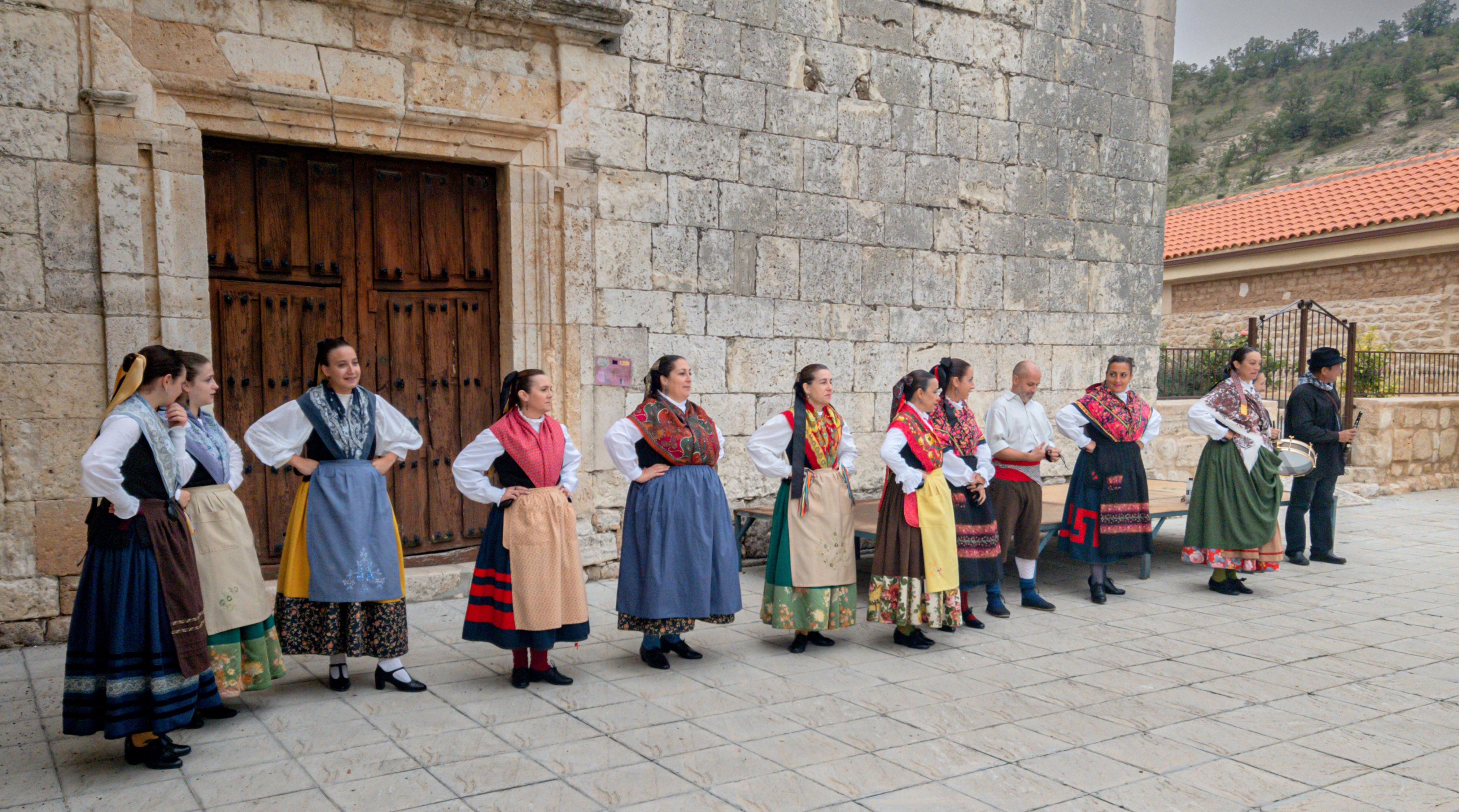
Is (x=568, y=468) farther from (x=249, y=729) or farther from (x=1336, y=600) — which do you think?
(x=1336, y=600)

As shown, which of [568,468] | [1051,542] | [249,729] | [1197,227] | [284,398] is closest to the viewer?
[249,729]

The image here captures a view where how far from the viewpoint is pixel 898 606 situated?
461cm

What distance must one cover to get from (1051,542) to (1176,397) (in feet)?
14.7

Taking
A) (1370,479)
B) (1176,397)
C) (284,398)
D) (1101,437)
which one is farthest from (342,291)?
(1370,479)

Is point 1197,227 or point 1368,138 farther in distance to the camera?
point 1368,138

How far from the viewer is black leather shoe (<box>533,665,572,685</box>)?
406 centimetres

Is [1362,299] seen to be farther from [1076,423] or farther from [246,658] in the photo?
[246,658]

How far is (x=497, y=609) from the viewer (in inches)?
158

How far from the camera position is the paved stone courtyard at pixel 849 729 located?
2.93 meters

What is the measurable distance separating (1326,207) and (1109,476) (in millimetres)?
13370

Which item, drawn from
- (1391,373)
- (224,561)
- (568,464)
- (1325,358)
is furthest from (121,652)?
(1391,373)

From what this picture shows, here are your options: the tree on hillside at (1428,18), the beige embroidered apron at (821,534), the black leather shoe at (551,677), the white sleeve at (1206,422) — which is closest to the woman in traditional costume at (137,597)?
the black leather shoe at (551,677)

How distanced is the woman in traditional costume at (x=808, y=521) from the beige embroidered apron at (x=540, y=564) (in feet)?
3.40

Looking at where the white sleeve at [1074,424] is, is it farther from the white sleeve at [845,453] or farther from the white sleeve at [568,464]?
the white sleeve at [568,464]
